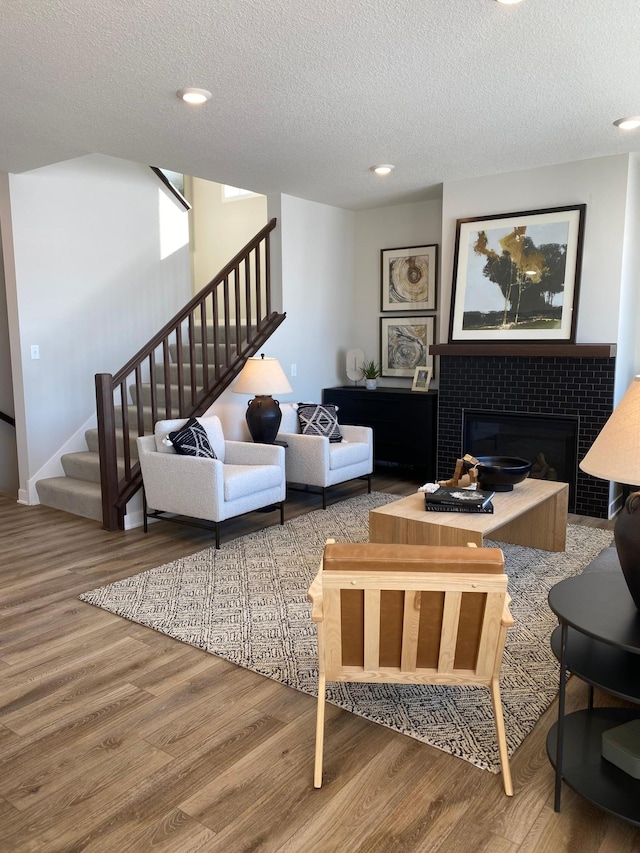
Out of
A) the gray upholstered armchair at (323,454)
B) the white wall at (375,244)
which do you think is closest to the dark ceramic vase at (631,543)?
the gray upholstered armchair at (323,454)

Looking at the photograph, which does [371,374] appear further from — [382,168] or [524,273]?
[382,168]

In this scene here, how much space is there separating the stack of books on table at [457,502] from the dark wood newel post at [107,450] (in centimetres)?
235

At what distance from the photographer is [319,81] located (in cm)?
335

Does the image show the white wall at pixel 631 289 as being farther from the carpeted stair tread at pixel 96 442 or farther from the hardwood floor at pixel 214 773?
the carpeted stair tread at pixel 96 442

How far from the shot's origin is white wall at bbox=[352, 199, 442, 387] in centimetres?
650

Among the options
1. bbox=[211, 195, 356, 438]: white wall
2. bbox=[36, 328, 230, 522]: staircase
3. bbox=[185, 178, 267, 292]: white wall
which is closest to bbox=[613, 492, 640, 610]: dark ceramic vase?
bbox=[36, 328, 230, 522]: staircase

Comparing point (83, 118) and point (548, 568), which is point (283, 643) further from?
point (83, 118)

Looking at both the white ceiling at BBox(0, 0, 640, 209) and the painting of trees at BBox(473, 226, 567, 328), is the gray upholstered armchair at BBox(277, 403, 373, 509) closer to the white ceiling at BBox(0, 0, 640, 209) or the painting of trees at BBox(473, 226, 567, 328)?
the painting of trees at BBox(473, 226, 567, 328)

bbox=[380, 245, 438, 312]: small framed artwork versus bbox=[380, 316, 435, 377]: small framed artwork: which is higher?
bbox=[380, 245, 438, 312]: small framed artwork

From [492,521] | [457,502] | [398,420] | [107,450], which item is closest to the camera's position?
[492,521]

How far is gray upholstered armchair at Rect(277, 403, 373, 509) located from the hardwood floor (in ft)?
7.80

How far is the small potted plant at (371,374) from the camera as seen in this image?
263 inches

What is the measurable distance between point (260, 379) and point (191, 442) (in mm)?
914

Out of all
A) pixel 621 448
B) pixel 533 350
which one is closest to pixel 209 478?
pixel 533 350
